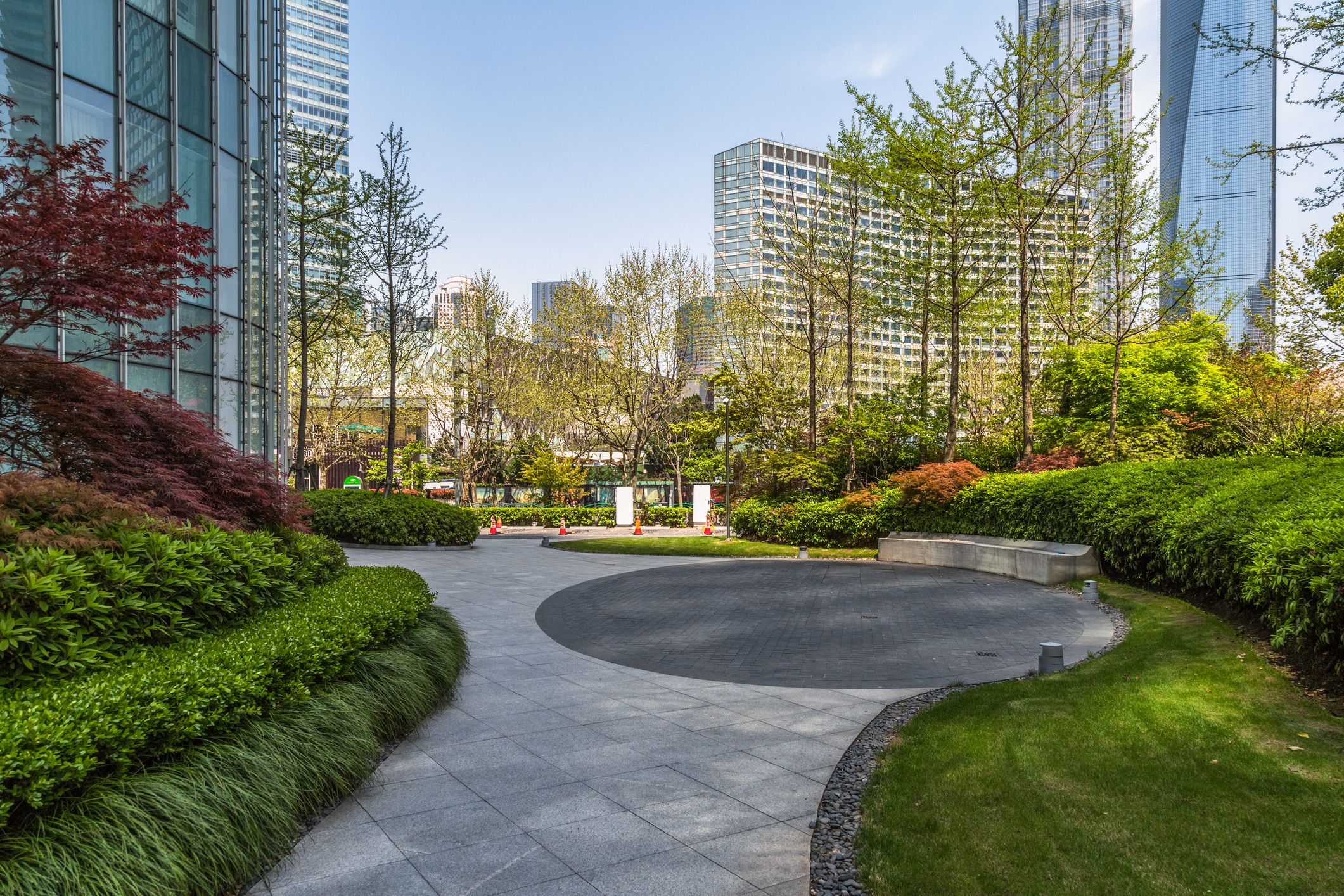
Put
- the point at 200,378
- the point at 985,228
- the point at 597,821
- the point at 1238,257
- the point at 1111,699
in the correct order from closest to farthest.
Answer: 1. the point at 597,821
2. the point at 1111,699
3. the point at 200,378
4. the point at 985,228
5. the point at 1238,257

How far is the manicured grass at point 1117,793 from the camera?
3.43m

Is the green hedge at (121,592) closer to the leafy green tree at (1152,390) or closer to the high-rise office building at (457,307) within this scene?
the leafy green tree at (1152,390)

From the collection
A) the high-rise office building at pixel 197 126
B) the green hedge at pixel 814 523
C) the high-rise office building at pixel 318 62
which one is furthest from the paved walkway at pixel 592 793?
the high-rise office building at pixel 318 62

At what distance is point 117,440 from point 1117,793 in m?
7.58

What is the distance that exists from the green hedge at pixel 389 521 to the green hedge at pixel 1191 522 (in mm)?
9737

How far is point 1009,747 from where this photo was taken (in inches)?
197

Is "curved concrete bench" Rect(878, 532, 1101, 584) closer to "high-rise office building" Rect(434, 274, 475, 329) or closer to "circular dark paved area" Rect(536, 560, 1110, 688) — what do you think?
"circular dark paved area" Rect(536, 560, 1110, 688)

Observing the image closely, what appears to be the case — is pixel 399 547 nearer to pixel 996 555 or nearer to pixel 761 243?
pixel 996 555

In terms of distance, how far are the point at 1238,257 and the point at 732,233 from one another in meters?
47.9

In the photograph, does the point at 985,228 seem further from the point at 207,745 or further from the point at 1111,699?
the point at 207,745

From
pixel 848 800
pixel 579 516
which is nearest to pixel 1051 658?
pixel 848 800

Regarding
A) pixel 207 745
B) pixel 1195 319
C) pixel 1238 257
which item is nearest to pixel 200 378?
pixel 207 745

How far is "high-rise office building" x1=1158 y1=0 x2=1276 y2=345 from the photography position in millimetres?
52750

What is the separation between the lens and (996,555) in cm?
1527
